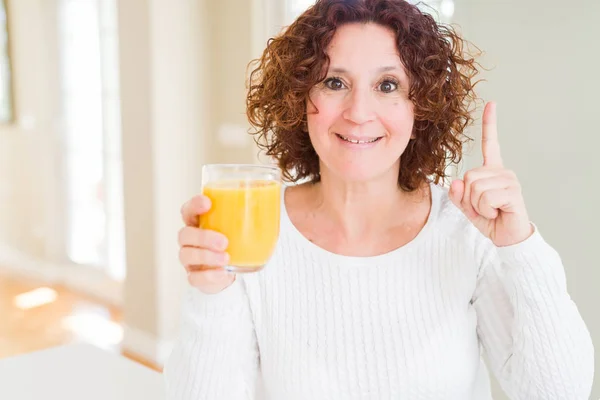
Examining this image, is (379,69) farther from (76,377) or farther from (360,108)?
(76,377)

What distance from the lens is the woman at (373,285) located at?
4.38 ft

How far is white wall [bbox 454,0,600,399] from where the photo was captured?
2301 mm

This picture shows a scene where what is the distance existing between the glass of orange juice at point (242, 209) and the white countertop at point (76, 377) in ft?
1.41

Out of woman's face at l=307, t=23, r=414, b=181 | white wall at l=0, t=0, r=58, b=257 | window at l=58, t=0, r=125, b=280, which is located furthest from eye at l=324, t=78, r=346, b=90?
white wall at l=0, t=0, r=58, b=257

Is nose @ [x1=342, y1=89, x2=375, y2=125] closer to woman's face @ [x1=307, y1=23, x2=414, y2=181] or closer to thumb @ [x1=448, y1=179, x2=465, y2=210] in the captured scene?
woman's face @ [x1=307, y1=23, x2=414, y2=181]

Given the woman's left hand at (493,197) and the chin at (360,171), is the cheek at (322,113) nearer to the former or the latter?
the chin at (360,171)

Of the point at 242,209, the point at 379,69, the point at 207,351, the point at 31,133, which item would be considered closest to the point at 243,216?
the point at 242,209

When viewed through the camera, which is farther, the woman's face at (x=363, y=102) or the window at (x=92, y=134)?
the window at (x=92, y=134)

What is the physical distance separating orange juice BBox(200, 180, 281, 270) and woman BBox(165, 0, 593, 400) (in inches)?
8.9

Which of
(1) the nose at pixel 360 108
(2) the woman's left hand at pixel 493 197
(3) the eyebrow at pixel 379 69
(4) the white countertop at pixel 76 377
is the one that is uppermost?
(3) the eyebrow at pixel 379 69

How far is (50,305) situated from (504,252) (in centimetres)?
430

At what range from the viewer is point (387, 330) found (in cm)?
144

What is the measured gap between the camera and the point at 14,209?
5.71 metres

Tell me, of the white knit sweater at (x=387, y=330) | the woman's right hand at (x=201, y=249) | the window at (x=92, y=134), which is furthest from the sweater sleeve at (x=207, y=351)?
the window at (x=92, y=134)
